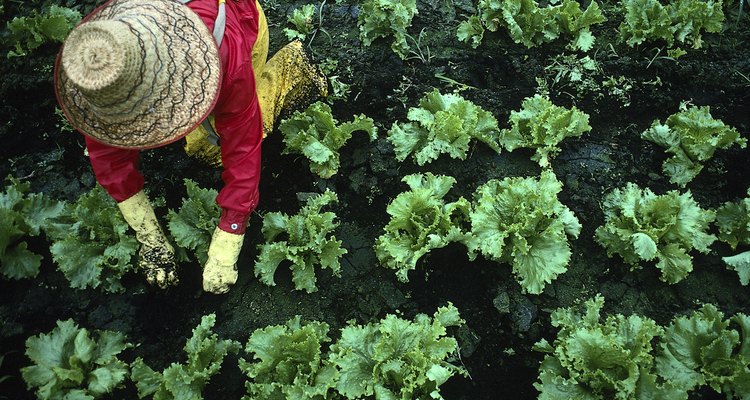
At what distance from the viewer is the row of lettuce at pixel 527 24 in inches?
180

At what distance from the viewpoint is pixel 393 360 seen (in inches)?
119

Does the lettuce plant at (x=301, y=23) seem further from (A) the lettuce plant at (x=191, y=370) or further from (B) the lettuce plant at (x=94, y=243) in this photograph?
(A) the lettuce plant at (x=191, y=370)

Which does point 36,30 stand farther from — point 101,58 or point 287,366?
point 287,366

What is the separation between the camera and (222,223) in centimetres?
331

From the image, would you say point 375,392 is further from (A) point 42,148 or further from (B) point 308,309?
(A) point 42,148

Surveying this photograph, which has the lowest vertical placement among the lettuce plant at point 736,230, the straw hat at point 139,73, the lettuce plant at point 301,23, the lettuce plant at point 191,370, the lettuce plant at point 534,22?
the lettuce plant at point 191,370

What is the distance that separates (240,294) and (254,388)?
684 mm

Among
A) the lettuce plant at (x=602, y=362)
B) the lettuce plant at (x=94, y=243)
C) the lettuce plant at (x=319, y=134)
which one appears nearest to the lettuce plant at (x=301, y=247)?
the lettuce plant at (x=319, y=134)

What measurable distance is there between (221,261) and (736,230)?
309 centimetres

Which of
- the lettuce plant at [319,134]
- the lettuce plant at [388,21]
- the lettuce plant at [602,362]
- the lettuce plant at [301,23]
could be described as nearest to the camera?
the lettuce plant at [602,362]

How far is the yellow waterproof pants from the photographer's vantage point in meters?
3.93

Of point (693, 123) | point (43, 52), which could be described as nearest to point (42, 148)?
point (43, 52)

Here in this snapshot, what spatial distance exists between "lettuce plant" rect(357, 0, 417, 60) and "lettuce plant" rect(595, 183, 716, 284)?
203 cm

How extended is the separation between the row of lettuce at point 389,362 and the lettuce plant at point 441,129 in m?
1.25
